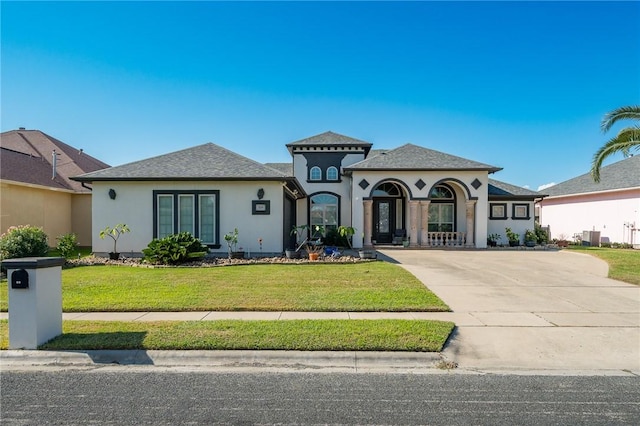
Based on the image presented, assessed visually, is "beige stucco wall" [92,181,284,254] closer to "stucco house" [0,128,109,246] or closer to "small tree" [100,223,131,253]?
"small tree" [100,223,131,253]

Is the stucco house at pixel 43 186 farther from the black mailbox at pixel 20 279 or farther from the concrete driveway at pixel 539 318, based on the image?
the concrete driveway at pixel 539 318

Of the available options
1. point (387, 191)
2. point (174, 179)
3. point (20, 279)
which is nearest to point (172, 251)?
point (174, 179)

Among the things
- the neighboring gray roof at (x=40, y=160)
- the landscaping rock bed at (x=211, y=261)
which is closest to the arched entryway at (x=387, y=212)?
the landscaping rock bed at (x=211, y=261)

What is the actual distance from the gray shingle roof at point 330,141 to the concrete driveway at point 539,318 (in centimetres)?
1228

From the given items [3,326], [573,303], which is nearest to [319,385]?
[3,326]

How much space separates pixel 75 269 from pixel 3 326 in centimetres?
651

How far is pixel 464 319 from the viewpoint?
6.24m

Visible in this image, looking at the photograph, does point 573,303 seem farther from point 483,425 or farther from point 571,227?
point 571,227

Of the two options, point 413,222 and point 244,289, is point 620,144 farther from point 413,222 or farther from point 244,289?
point 244,289

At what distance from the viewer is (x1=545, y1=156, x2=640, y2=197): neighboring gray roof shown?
22.1 meters

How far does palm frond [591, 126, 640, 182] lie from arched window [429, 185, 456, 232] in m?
8.31

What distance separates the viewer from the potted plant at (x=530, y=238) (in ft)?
65.2

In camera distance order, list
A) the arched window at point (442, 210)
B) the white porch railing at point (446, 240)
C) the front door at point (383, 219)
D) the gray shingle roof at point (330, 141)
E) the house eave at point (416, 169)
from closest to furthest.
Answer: the house eave at point (416, 169) → the white porch railing at point (446, 240) → the arched window at point (442, 210) → the front door at point (383, 219) → the gray shingle roof at point (330, 141)

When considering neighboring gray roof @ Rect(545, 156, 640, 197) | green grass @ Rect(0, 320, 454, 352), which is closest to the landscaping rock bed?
green grass @ Rect(0, 320, 454, 352)
